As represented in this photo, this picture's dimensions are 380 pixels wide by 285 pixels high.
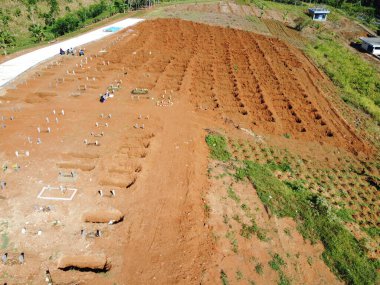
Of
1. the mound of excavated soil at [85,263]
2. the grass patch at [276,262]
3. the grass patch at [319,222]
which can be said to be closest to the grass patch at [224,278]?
the grass patch at [276,262]

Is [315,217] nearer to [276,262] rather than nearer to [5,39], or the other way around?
[276,262]

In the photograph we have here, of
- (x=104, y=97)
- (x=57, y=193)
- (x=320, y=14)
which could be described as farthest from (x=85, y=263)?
(x=320, y=14)

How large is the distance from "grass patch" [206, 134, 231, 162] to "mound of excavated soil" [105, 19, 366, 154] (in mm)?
3240

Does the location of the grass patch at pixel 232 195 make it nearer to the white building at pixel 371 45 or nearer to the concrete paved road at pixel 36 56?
the concrete paved road at pixel 36 56

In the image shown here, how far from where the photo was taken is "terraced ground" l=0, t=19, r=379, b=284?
13969 millimetres

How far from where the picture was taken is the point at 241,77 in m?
33.6

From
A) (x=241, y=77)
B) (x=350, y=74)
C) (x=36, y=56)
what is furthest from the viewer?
(x=350, y=74)

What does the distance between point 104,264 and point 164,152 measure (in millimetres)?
8841

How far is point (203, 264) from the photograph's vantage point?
44.9 feet

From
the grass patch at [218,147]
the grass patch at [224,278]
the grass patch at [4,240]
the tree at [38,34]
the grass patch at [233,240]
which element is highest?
the tree at [38,34]

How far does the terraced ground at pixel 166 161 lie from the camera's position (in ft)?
45.8

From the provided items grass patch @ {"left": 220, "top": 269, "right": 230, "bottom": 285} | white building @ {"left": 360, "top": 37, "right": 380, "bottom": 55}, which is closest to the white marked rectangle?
grass patch @ {"left": 220, "top": 269, "right": 230, "bottom": 285}

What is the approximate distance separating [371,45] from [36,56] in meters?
45.1

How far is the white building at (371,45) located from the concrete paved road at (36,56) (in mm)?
37155
